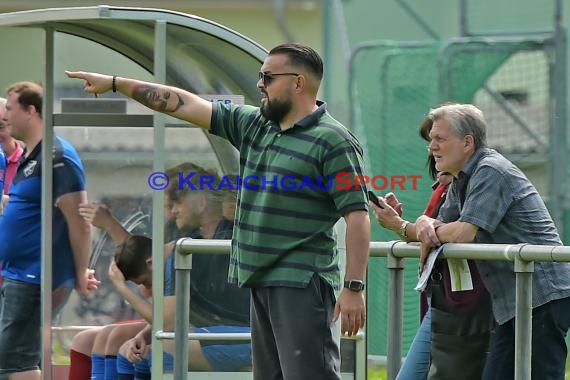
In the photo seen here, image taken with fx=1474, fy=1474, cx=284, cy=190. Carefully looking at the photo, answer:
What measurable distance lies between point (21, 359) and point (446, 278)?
9.72 feet

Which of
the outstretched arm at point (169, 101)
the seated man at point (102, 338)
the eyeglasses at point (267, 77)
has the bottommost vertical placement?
the seated man at point (102, 338)

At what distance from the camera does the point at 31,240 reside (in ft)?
27.3

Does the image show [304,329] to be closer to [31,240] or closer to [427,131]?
[427,131]

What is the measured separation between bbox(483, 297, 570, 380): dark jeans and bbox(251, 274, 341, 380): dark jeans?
2.48 feet

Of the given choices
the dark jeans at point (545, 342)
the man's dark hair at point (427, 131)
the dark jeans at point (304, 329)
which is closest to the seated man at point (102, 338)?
the man's dark hair at point (427, 131)

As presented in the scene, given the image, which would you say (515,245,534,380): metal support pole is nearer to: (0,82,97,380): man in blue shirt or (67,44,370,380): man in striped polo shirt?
(67,44,370,380): man in striped polo shirt

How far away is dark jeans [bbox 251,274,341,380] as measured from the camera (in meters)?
5.79

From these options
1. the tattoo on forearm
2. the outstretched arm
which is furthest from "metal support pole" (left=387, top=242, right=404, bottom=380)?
the tattoo on forearm

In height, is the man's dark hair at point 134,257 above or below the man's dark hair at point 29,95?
below

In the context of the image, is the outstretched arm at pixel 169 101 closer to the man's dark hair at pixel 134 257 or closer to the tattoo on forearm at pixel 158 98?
the tattoo on forearm at pixel 158 98

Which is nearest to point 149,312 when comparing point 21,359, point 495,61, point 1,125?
point 21,359

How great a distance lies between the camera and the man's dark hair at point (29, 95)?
27.5 feet

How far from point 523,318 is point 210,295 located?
2.20m

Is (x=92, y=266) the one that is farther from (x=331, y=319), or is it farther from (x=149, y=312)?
(x=331, y=319)
